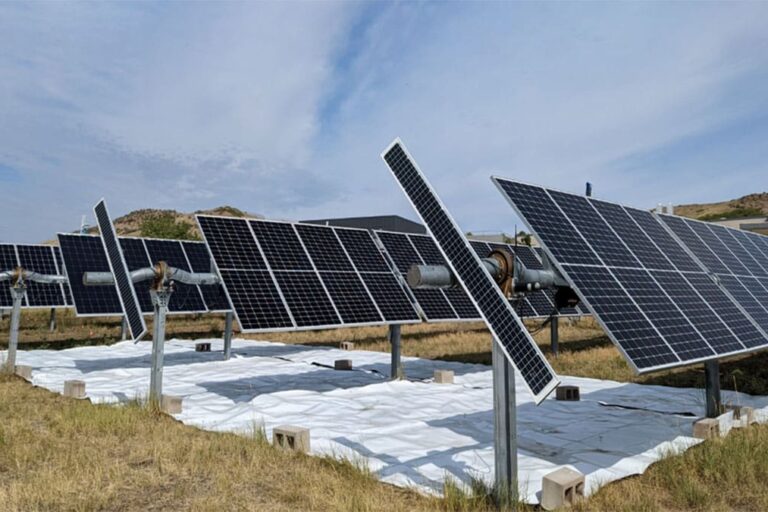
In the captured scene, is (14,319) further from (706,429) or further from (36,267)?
(706,429)

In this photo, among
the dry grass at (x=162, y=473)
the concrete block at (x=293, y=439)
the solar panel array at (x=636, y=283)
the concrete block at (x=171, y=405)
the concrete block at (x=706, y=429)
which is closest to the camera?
the dry grass at (x=162, y=473)

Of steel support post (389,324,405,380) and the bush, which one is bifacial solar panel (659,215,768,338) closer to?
steel support post (389,324,405,380)

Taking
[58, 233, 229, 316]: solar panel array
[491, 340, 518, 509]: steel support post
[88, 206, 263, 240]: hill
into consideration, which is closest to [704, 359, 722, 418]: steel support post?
[491, 340, 518, 509]: steel support post

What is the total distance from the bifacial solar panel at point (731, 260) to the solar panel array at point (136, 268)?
14746mm

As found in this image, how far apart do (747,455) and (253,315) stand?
932cm

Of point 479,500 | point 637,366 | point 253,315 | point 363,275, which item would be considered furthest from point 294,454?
point 363,275

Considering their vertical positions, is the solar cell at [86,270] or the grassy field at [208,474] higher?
the solar cell at [86,270]

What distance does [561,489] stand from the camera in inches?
253

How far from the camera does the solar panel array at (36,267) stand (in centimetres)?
2477

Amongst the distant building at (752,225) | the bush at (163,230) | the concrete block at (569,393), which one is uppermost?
the distant building at (752,225)

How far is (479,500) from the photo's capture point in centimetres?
638

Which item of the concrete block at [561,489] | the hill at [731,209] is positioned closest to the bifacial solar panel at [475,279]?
the concrete block at [561,489]

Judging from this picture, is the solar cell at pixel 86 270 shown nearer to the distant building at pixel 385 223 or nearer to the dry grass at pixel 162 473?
the dry grass at pixel 162 473

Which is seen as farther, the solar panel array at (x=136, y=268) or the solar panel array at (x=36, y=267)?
the solar panel array at (x=36, y=267)
